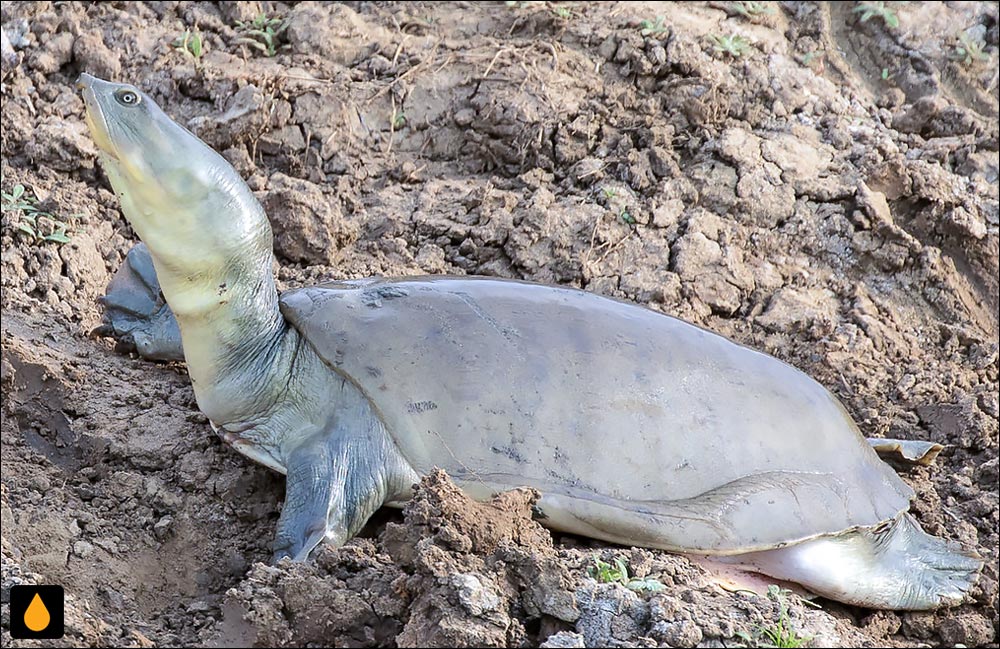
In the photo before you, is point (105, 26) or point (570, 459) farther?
point (105, 26)

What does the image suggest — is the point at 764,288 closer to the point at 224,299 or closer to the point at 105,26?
the point at 224,299

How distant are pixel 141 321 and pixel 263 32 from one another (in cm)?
201

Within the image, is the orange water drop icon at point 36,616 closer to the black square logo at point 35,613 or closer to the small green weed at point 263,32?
the black square logo at point 35,613

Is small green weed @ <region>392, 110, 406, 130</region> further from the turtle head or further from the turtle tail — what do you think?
the turtle tail

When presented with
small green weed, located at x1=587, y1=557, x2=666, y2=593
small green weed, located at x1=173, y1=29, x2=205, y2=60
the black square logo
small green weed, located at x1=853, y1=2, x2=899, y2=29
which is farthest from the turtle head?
small green weed, located at x1=853, y1=2, x2=899, y2=29

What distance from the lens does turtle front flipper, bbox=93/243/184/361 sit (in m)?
3.85

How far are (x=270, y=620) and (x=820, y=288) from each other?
9.86 feet

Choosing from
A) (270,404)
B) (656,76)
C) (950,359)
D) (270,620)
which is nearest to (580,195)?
(656,76)

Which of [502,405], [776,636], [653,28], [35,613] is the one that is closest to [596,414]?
[502,405]

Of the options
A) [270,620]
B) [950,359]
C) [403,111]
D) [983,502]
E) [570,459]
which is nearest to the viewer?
[270,620]

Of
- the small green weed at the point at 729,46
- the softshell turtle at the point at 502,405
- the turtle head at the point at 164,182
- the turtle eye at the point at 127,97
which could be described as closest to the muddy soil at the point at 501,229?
the small green weed at the point at 729,46

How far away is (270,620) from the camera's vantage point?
2.57 meters

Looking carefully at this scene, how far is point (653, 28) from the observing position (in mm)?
5410

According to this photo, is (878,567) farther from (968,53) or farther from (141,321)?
(968,53)
